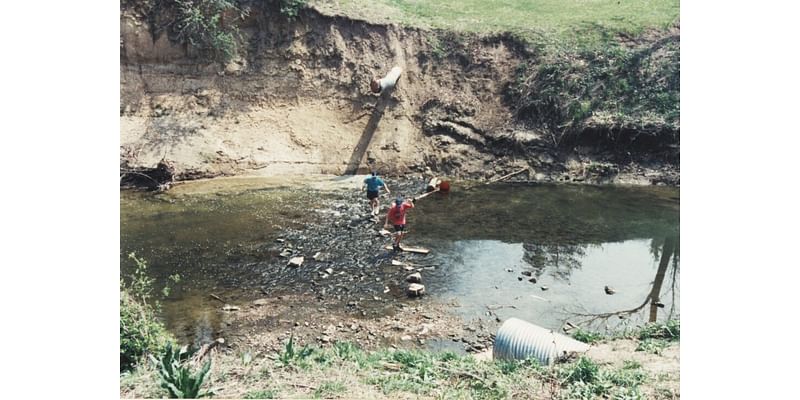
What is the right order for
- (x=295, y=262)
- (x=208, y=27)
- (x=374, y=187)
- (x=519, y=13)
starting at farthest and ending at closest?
(x=519, y=13) → (x=208, y=27) → (x=374, y=187) → (x=295, y=262)

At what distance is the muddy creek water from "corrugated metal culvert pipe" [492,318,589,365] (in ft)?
4.12

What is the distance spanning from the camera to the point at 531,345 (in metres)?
5.67

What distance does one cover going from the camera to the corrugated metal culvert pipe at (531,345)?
5590 mm

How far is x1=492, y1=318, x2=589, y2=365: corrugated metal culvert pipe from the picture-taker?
5590 millimetres

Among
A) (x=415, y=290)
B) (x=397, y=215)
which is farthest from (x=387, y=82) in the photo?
(x=415, y=290)

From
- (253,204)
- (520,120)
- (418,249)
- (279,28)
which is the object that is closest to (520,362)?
(418,249)

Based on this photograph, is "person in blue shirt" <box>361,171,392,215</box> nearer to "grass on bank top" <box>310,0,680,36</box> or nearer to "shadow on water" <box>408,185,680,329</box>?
"shadow on water" <box>408,185,680,329</box>

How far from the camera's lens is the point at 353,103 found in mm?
15711

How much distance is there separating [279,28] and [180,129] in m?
4.31

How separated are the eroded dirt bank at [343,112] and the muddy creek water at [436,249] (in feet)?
3.72

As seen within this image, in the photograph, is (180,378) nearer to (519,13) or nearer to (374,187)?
(374,187)

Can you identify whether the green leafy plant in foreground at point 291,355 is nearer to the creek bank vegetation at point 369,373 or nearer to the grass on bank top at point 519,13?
the creek bank vegetation at point 369,373

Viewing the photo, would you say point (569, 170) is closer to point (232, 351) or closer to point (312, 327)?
point (312, 327)

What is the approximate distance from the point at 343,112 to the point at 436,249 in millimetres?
7448
